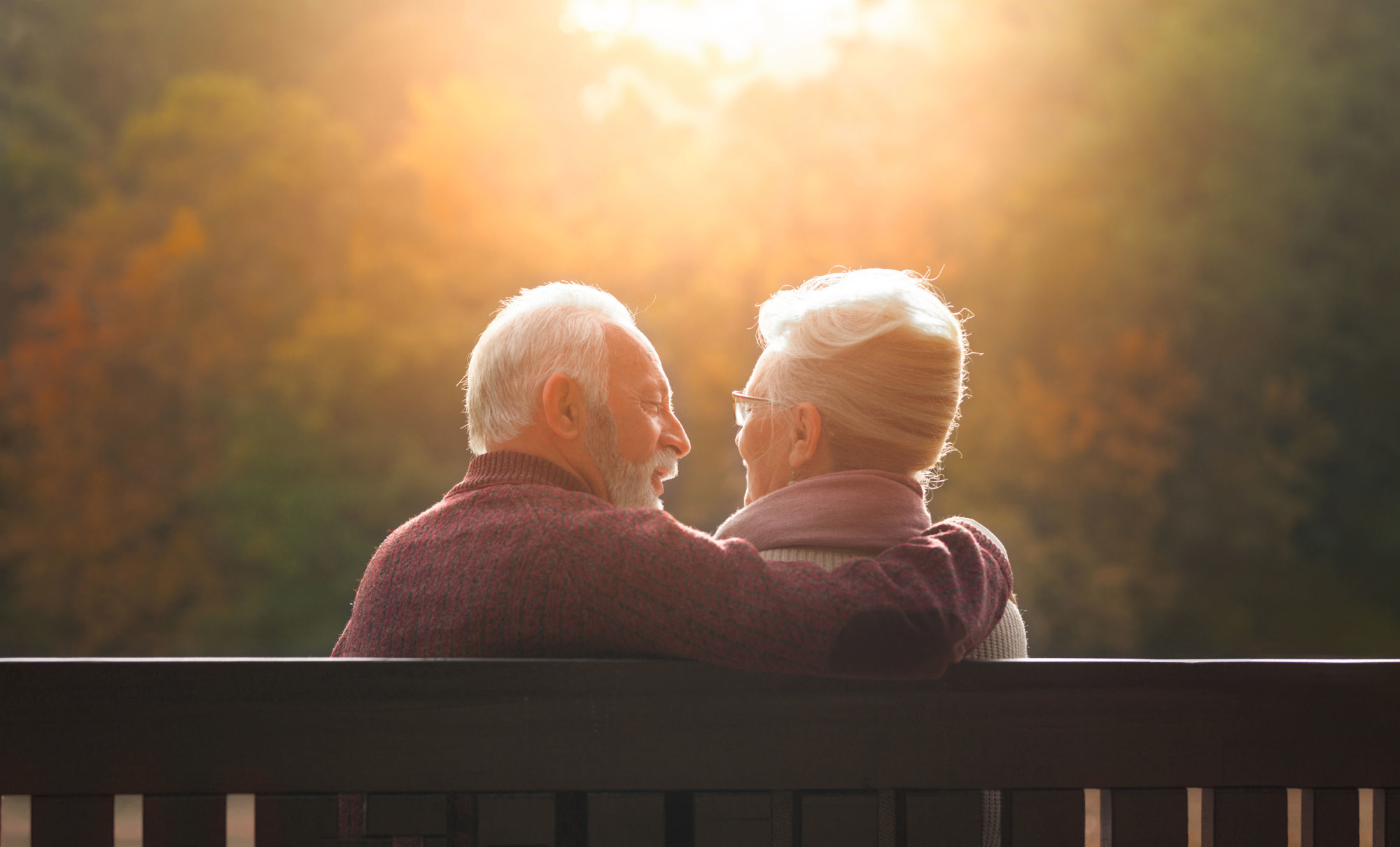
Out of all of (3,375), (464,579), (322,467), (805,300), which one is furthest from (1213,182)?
(3,375)

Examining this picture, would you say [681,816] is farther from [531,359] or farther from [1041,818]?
[531,359]

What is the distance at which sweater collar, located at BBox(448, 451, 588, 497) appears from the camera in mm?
1072

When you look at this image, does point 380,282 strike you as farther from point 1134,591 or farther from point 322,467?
point 1134,591

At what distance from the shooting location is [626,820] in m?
0.93

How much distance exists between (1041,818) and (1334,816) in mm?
Answer: 254

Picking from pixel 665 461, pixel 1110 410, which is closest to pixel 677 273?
pixel 1110 410

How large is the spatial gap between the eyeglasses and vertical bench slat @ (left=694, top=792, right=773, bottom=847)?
45cm

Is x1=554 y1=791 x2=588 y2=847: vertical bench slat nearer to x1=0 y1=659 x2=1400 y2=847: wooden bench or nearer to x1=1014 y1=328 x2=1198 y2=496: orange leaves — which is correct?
x1=0 y1=659 x2=1400 y2=847: wooden bench

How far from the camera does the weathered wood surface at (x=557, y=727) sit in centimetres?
81

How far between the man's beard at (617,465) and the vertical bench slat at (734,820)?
360mm

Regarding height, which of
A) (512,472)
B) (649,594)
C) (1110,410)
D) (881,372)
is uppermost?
(1110,410)

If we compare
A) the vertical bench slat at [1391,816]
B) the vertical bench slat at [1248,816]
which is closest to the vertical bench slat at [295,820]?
the vertical bench slat at [1248,816]

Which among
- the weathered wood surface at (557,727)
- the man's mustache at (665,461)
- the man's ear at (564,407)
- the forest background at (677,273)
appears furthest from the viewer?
the forest background at (677,273)

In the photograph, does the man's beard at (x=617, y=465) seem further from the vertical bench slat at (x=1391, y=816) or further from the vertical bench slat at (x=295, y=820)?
the vertical bench slat at (x=1391, y=816)
